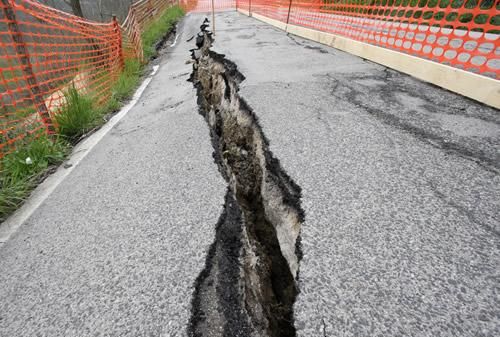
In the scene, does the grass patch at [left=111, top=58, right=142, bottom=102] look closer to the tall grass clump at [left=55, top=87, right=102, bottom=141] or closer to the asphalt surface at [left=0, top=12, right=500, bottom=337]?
the tall grass clump at [left=55, top=87, right=102, bottom=141]

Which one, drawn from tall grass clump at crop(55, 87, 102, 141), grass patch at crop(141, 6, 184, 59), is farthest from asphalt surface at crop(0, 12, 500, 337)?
grass patch at crop(141, 6, 184, 59)

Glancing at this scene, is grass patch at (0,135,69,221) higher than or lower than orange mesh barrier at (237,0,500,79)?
lower

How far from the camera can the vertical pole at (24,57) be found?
2.36 metres

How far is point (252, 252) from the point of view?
4.69 feet

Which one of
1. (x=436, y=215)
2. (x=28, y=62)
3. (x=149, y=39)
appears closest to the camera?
(x=436, y=215)

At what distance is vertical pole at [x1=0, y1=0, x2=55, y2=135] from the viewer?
236 cm

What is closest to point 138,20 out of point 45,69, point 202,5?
point 45,69

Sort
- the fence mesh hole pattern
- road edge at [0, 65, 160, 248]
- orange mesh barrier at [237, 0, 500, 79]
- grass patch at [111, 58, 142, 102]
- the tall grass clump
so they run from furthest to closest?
grass patch at [111, 58, 142, 102] < orange mesh barrier at [237, 0, 500, 79] < the tall grass clump < the fence mesh hole pattern < road edge at [0, 65, 160, 248]

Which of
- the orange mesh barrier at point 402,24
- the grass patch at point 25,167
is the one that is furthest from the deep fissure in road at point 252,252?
the orange mesh barrier at point 402,24

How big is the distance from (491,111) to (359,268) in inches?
84.3

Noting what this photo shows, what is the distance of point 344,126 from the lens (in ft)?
7.06

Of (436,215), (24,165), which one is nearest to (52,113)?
(24,165)

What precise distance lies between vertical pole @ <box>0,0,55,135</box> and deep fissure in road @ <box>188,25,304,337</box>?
172 centimetres

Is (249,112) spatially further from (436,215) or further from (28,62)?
(28,62)
